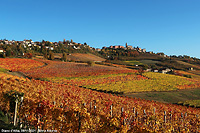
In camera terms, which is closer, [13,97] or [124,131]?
[124,131]

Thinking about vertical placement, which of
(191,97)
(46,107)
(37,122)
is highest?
(46,107)

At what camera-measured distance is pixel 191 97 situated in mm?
46312

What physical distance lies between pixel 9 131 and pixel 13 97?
599 cm

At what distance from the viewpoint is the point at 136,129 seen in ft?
31.0

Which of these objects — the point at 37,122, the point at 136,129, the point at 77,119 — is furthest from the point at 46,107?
the point at 136,129

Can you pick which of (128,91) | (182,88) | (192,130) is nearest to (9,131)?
(192,130)

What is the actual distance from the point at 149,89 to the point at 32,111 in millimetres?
41847

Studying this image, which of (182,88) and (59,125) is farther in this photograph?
(182,88)

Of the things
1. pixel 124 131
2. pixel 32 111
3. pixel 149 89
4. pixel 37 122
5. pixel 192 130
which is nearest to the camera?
pixel 124 131

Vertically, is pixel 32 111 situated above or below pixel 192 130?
above

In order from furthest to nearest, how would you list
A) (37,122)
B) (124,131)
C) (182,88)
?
(182,88) → (37,122) → (124,131)

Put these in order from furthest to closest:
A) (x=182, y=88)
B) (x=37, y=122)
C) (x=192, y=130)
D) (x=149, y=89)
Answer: (x=182, y=88)
(x=149, y=89)
(x=192, y=130)
(x=37, y=122)

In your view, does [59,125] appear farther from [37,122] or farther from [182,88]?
[182,88]

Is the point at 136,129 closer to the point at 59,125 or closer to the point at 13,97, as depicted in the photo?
the point at 59,125
